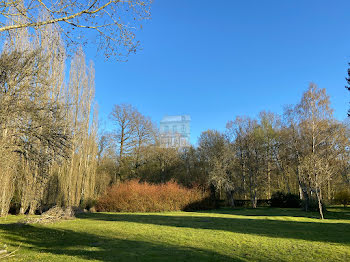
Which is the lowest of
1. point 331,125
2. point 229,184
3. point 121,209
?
point 121,209

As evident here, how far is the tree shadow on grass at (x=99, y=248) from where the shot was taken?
5637 mm

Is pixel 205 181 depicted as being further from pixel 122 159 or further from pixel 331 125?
pixel 331 125

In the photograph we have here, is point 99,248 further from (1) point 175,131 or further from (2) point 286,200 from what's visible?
(1) point 175,131

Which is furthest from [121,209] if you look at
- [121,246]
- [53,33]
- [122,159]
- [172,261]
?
[53,33]

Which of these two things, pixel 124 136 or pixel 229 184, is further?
pixel 124 136

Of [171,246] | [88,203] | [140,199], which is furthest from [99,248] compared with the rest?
[88,203]

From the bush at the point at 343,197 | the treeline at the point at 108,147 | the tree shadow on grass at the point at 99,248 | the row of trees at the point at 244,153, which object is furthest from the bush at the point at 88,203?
the bush at the point at 343,197

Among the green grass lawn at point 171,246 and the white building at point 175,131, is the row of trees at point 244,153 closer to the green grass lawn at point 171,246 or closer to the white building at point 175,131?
the white building at point 175,131

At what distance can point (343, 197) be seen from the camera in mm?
25641

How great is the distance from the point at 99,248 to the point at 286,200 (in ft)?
76.5

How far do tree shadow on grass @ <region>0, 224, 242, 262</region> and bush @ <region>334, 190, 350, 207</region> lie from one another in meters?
26.1

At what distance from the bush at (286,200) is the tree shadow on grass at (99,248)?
21931mm

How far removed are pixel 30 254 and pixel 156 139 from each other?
27.2m

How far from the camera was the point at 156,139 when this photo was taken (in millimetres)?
33000
